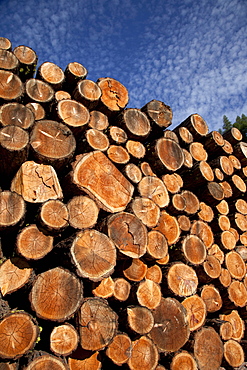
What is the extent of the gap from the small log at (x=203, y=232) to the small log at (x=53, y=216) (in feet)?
7.74

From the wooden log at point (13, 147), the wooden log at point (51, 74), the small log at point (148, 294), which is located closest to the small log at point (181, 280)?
the small log at point (148, 294)

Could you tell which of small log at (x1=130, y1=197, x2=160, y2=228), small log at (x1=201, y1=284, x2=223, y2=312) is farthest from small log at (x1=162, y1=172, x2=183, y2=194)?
small log at (x1=201, y1=284, x2=223, y2=312)

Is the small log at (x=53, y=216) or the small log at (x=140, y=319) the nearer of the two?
the small log at (x=53, y=216)

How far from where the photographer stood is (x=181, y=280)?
11.1 feet

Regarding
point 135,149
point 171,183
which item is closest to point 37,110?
point 135,149

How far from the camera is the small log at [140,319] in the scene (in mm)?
2688

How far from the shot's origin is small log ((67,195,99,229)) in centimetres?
273

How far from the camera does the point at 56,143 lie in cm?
294

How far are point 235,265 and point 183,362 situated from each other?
6.64 ft

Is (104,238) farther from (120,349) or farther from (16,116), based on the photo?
(16,116)

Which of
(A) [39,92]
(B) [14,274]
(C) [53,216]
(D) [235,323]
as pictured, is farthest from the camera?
(D) [235,323]

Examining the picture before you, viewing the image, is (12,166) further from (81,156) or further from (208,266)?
(208,266)

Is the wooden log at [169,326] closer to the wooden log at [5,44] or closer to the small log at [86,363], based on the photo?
the small log at [86,363]

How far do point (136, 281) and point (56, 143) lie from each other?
1.97 meters
